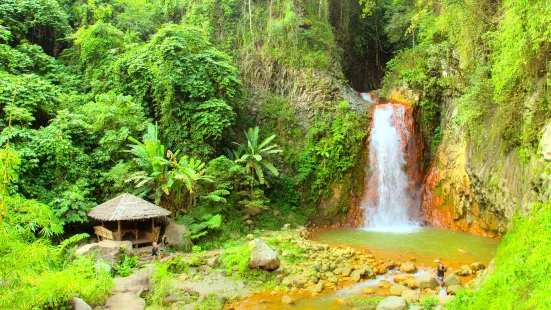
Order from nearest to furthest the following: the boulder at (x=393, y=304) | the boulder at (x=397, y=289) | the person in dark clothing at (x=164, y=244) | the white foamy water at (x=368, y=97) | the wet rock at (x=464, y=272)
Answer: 1. the boulder at (x=393, y=304)
2. the boulder at (x=397, y=289)
3. the wet rock at (x=464, y=272)
4. the person in dark clothing at (x=164, y=244)
5. the white foamy water at (x=368, y=97)

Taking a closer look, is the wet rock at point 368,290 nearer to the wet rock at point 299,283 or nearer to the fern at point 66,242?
the wet rock at point 299,283

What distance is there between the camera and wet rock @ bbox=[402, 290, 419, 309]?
27.6ft

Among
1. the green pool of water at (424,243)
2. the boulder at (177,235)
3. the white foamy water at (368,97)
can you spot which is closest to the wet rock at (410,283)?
the green pool of water at (424,243)

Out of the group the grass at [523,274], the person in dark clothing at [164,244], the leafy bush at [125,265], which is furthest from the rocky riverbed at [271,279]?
the grass at [523,274]

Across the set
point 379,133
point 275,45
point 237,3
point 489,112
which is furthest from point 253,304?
point 237,3

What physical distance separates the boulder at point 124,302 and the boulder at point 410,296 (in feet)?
19.8

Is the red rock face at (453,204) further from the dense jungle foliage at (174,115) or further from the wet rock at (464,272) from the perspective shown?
the wet rock at (464,272)

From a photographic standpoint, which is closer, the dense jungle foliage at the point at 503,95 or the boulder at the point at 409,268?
the dense jungle foliage at the point at 503,95

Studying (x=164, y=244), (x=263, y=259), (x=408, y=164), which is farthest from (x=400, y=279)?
(x=408, y=164)

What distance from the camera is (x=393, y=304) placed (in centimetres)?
787

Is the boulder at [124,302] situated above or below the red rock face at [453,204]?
below

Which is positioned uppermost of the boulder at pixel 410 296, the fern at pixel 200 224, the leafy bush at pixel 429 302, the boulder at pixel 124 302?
the fern at pixel 200 224

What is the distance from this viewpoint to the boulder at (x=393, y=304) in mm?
7781

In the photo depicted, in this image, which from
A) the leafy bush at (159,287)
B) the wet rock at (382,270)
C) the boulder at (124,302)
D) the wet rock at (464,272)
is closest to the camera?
the boulder at (124,302)
